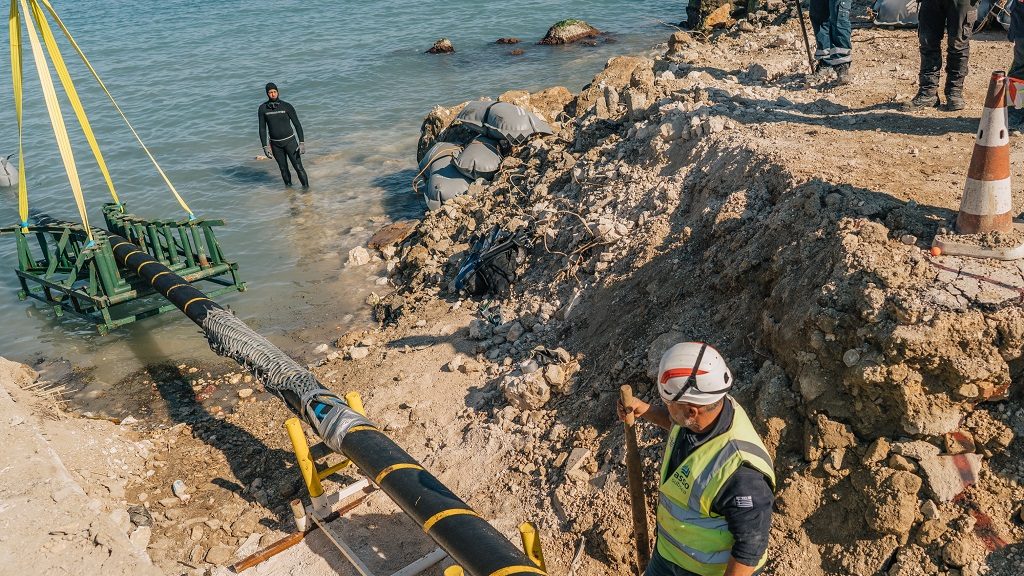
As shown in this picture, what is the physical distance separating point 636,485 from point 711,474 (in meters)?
0.94

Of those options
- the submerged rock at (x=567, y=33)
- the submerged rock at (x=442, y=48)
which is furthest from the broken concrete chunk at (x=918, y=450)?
the submerged rock at (x=442, y=48)

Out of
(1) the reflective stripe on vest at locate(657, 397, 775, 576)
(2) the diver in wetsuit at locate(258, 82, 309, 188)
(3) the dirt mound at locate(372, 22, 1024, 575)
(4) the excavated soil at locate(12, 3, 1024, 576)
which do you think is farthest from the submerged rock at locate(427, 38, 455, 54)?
(1) the reflective stripe on vest at locate(657, 397, 775, 576)

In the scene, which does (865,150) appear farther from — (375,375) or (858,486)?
(375,375)

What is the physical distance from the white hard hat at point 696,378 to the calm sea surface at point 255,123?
5879 mm

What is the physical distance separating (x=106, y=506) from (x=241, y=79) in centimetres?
1737

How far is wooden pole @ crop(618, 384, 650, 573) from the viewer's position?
3477 millimetres

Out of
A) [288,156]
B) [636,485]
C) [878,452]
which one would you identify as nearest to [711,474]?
[636,485]

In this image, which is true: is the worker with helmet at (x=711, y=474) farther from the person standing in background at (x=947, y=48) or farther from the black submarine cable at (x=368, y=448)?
the person standing in background at (x=947, y=48)

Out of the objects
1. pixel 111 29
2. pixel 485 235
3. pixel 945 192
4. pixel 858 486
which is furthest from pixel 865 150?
pixel 111 29

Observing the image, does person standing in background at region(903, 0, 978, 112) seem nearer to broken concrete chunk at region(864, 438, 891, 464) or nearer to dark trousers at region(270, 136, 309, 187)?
broken concrete chunk at region(864, 438, 891, 464)

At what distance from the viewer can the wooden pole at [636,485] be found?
348 cm

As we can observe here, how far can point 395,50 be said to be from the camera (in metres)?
22.7

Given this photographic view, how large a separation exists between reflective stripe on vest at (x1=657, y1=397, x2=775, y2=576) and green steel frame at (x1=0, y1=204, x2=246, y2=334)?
20.6ft

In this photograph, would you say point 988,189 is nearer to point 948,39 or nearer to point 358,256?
point 948,39
